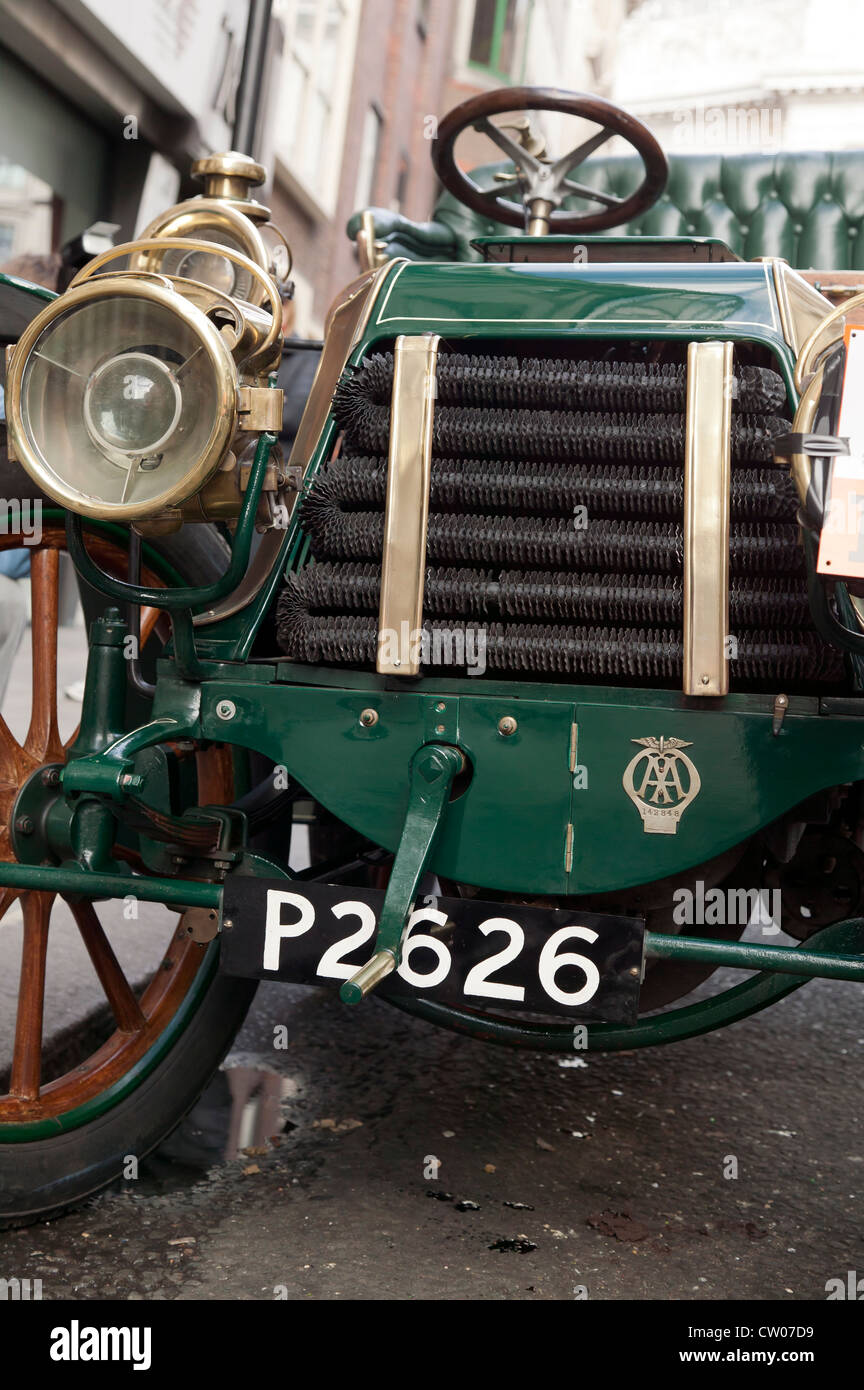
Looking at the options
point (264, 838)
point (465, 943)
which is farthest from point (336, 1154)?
point (465, 943)

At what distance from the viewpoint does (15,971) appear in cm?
266

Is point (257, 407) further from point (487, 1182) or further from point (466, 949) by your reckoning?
point (487, 1182)

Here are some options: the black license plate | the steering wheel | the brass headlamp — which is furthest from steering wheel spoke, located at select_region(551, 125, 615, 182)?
the black license plate

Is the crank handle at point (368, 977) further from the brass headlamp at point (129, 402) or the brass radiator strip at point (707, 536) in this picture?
the brass headlamp at point (129, 402)

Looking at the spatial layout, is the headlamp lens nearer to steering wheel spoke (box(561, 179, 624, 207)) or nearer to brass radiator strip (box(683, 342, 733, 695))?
brass radiator strip (box(683, 342, 733, 695))

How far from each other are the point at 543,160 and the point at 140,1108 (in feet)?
6.92

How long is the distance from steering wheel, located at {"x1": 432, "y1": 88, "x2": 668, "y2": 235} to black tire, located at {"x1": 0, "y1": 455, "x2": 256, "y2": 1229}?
112 cm

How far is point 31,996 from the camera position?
206cm

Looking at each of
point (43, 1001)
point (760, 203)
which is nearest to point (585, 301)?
point (43, 1001)

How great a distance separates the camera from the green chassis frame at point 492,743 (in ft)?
5.65

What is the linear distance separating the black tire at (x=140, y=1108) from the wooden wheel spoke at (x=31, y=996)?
4.1 inches

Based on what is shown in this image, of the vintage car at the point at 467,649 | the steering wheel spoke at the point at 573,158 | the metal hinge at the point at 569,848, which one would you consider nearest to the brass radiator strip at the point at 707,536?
the vintage car at the point at 467,649

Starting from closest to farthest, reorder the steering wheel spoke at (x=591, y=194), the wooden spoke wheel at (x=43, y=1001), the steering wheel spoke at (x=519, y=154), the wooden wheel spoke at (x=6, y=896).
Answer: the wooden spoke wheel at (x=43, y=1001) → the wooden wheel spoke at (x=6, y=896) → the steering wheel spoke at (x=519, y=154) → the steering wheel spoke at (x=591, y=194)
